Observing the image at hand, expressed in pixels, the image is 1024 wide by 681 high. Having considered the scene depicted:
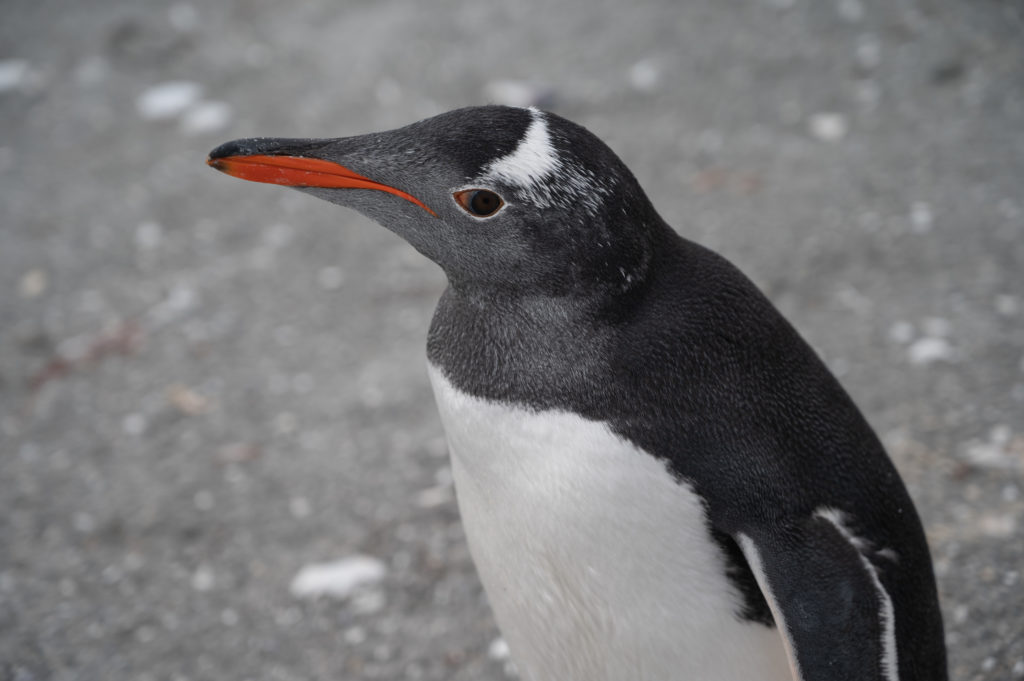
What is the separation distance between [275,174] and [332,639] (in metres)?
1.16

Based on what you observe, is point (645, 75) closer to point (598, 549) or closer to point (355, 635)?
point (355, 635)

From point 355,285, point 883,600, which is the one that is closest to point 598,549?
point 883,600

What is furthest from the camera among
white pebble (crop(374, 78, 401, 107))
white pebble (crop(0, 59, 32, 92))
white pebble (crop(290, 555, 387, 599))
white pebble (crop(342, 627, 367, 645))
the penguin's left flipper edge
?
white pebble (crop(0, 59, 32, 92))

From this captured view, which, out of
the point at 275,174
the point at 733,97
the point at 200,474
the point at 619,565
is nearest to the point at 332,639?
the point at 200,474

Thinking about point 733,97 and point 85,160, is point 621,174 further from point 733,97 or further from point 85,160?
point 85,160

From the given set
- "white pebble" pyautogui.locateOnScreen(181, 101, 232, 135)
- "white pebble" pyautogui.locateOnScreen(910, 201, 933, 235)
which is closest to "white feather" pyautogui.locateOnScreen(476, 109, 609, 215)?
"white pebble" pyautogui.locateOnScreen(910, 201, 933, 235)

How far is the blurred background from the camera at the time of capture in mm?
2221

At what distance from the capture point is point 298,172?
1371 mm

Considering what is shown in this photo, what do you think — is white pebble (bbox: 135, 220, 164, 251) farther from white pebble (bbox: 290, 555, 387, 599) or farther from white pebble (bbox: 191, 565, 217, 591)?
white pebble (bbox: 290, 555, 387, 599)

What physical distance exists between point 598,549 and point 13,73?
159 inches

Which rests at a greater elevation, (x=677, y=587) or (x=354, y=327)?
(x=677, y=587)

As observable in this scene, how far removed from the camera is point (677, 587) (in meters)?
1.37

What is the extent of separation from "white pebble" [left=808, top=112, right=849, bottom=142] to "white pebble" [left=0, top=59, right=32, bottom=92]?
10.5 feet

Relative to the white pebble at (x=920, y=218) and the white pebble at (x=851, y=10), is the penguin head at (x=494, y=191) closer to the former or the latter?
the white pebble at (x=920, y=218)
